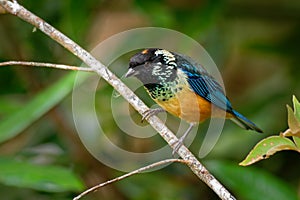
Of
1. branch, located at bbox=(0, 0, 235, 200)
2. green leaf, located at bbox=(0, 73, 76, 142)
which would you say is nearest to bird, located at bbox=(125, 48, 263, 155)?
branch, located at bbox=(0, 0, 235, 200)

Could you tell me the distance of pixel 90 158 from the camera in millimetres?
2889

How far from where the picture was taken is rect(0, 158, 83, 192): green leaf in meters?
2.24

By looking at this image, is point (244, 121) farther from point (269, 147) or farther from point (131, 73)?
point (269, 147)

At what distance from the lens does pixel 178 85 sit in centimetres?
201

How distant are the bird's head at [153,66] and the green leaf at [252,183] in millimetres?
666

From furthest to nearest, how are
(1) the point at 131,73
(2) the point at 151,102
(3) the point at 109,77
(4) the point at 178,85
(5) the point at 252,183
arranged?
(2) the point at 151,102
(5) the point at 252,183
(4) the point at 178,85
(1) the point at 131,73
(3) the point at 109,77

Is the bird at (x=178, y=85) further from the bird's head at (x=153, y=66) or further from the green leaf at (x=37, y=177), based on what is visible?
the green leaf at (x=37, y=177)

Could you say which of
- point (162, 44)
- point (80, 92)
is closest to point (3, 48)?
point (80, 92)

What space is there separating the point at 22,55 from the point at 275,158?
129 cm

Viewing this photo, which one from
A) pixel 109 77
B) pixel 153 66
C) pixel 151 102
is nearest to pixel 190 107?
A: pixel 153 66

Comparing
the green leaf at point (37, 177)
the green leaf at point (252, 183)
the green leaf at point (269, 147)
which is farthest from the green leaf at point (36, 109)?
the green leaf at point (269, 147)

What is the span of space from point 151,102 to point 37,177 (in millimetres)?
726

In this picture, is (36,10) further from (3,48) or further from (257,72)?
(257,72)

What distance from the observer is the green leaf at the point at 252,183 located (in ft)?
8.23
